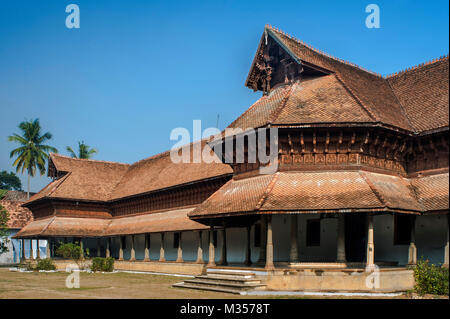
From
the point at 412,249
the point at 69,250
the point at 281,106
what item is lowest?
the point at 69,250

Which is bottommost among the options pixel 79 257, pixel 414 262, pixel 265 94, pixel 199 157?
pixel 79 257

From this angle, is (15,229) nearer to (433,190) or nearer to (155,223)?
(155,223)

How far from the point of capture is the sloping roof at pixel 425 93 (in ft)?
72.8

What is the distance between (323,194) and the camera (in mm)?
20266

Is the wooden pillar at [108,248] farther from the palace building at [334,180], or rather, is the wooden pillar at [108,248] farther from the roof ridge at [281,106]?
the roof ridge at [281,106]

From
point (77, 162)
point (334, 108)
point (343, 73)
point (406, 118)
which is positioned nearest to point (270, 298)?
point (334, 108)

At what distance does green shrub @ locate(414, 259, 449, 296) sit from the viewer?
730 inches

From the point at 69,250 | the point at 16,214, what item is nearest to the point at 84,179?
the point at 69,250

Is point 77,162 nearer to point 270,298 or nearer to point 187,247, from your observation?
point 187,247

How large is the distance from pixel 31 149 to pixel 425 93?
5678 cm

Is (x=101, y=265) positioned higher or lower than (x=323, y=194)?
lower

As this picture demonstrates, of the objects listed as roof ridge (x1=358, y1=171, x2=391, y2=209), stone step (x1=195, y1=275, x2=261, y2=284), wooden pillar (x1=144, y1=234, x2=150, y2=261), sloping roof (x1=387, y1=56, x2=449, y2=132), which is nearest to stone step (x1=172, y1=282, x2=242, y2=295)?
stone step (x1=195, y1=275, x2=261, y2=284)

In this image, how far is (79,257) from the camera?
4012 cm
